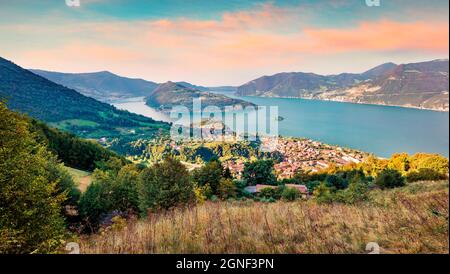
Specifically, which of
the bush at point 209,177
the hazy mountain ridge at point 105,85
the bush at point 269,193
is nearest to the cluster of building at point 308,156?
the bush at point 209,177

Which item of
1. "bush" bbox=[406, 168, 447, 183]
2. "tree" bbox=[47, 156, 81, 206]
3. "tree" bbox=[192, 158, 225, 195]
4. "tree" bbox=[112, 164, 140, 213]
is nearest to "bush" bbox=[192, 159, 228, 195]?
"tree" bbox=[192, 158, 225, 195]

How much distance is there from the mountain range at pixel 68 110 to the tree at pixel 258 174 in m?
46.8

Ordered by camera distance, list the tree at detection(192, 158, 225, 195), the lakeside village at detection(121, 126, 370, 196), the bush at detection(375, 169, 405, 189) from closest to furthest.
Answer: the bush at detection(375, 169, 405, 189), the tree at detection(192, 158, 225, 195), the lakeside village at detection(121, 126, 370, 196)

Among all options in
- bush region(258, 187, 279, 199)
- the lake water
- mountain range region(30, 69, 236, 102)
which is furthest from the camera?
mountain range region(30, 69, 236, 102)

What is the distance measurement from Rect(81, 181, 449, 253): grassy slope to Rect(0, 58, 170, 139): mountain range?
70960 mm

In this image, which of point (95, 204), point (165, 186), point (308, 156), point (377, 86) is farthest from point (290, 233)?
point (377, 86)

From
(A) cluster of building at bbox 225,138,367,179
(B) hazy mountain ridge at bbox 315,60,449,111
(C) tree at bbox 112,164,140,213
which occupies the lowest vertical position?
(A) cluster of building at bbox 225,138,367,179

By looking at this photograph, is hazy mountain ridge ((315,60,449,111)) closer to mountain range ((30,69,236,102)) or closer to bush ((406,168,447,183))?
bush ((406,168,447,183))

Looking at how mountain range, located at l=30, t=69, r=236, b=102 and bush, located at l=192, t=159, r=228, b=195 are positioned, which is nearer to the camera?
bush, located at l=192, t=159, r=228, b=195

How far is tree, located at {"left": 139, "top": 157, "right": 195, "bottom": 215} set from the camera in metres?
9.59

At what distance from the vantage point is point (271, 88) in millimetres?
152625

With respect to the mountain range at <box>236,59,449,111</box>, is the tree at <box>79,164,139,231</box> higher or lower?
lower
